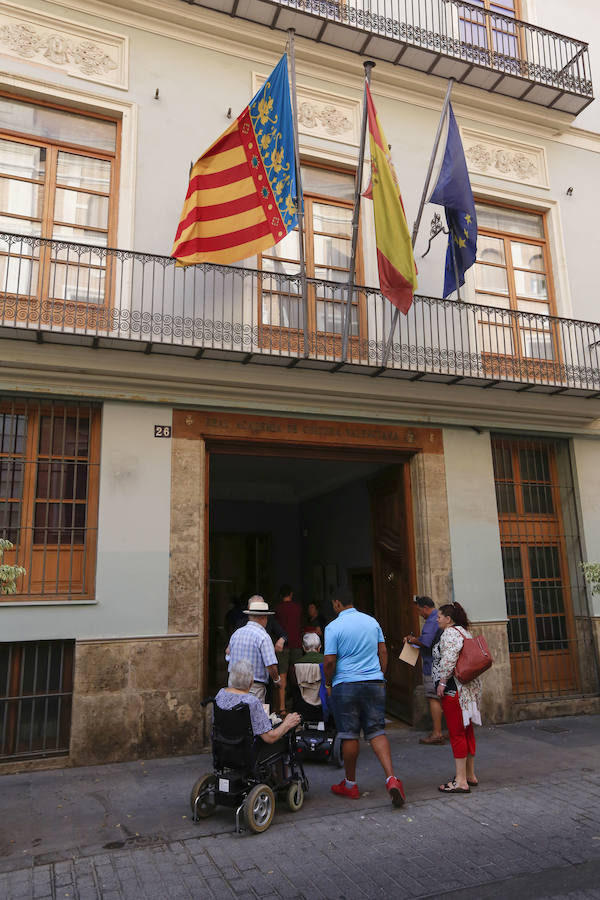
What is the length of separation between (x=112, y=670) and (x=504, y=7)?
12.8 m

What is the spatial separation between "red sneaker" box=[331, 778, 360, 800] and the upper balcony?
9667mm

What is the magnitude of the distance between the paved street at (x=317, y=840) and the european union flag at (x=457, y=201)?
629cm

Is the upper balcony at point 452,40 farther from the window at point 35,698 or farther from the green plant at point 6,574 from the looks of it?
the window at point 35,698

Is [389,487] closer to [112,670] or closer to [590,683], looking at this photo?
[590,683]

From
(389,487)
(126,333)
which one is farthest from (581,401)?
(126,333)

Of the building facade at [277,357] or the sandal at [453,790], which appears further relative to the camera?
the building facade at [277,357]

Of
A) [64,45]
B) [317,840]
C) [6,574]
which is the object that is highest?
[64,45]

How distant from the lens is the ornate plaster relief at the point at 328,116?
973cm

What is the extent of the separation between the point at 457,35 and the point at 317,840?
1191cm

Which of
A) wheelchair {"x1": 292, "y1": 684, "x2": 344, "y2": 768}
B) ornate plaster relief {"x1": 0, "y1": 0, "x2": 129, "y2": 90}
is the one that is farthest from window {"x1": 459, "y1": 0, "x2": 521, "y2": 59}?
wheelchair {"x1": 292, "y1": 684, "x2": 344, "y2": 768}

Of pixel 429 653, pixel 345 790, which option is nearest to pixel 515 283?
pixel 429 653

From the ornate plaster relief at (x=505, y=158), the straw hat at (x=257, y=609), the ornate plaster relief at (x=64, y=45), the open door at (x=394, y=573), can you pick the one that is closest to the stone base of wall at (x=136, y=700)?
the straw hat at (x=257, y=609)

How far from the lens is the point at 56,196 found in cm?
834

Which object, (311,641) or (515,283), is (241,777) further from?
(515,283)
